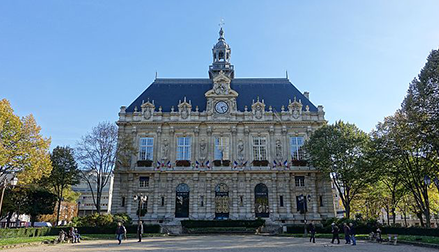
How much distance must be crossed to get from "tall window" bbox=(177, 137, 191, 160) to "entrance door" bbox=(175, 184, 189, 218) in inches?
146

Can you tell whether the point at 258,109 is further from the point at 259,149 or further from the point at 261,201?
the point at 261,201

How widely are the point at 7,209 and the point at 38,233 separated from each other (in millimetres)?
14351

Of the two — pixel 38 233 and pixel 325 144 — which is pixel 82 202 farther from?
pixel 325 144

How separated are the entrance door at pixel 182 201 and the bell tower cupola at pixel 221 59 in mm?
19064

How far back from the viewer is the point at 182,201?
37625mm

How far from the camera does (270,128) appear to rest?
131 ft

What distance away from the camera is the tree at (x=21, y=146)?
89.4 ft

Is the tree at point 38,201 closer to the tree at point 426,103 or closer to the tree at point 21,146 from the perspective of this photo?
the tree at point 21,146

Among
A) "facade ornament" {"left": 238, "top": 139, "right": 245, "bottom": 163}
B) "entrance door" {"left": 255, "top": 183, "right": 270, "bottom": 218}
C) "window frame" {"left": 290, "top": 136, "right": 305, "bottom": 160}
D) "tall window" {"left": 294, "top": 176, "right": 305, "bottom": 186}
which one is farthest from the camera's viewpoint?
"window frame" {"left": 290, "top": 136, "right": 305, "bottom": 160}

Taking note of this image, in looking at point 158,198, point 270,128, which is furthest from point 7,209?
point 270,128

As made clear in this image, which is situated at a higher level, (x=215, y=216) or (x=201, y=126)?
(x=201, y=126)

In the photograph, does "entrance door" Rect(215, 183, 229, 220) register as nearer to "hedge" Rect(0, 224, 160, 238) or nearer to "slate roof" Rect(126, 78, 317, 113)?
"hedge" Rect(0, 224, 160, 238)

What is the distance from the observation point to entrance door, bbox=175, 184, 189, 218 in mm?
37125

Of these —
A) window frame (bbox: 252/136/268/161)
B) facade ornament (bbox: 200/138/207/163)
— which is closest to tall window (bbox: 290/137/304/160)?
window frame (bbox: 252/136/268/161)
